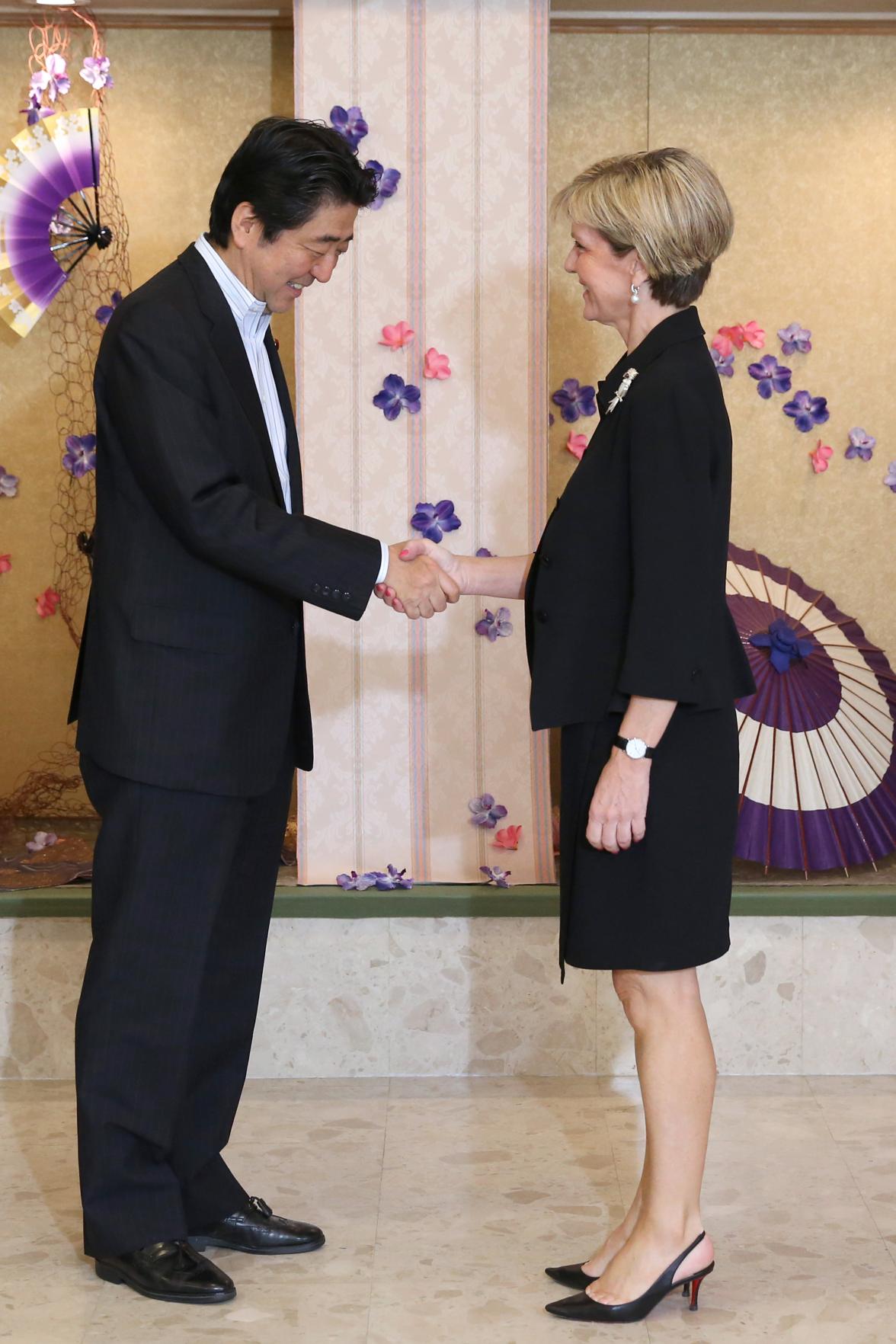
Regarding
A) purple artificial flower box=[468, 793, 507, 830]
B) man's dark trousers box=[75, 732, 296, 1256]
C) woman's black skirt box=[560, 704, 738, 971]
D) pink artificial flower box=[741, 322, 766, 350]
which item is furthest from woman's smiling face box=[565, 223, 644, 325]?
pink artificial flower box=[741, 322, 766, 350]

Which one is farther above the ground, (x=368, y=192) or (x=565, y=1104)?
(x=368, y=192)

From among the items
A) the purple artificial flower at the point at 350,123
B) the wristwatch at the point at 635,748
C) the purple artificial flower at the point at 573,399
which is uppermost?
the purple artificial flower at the point at 350,123

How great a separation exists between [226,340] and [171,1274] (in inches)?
56.9

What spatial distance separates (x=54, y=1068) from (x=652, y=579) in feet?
6.45

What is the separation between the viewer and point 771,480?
4.38 meters

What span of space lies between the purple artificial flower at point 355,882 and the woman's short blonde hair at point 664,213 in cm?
159

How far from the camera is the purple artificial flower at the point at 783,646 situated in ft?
11.7

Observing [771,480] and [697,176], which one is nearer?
[697,176]

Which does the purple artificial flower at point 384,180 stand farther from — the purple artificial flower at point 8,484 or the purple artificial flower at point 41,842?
the purple artificial flower at point 41,842

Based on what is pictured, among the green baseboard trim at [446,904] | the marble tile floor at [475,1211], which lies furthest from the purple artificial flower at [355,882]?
the marble tile floor at [475,1211]

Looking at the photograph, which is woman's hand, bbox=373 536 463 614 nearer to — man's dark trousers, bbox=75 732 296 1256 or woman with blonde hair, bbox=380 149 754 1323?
woman with blonde hair, bbox=380 149 754 1323

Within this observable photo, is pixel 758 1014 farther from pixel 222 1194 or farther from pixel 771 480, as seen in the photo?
pixel 771 480

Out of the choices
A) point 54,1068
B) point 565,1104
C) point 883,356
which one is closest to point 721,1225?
point 565,1104

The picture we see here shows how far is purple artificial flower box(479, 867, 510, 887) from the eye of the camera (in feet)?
11.1
